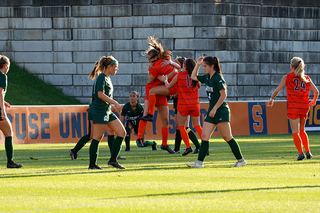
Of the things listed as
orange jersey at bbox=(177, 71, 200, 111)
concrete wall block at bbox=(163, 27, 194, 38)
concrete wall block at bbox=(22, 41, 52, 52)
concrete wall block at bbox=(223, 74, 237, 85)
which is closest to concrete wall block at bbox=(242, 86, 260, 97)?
concrete wall block at bbox=(223, 74, 237, 85)

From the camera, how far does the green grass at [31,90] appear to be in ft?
70.4

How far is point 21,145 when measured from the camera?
47.0 ft

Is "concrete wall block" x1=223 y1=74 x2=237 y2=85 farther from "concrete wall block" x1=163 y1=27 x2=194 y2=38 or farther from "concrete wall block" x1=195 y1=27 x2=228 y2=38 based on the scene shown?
"concrete wall block" x1=163 y1=27 x2=194 y2=38

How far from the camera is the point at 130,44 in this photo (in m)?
22.6

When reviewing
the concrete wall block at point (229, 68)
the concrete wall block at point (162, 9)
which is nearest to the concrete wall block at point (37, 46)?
the concrete wall block at point (162, 9)

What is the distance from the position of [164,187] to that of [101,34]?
57.2 ft

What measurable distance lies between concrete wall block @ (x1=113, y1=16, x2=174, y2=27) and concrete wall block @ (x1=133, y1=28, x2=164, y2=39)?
171 millimetres

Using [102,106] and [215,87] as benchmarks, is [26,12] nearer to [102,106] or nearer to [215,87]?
[102,106]

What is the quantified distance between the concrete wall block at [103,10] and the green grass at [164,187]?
14.4 meters

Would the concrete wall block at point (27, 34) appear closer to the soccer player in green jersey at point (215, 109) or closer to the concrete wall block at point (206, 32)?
the concrete wall block at point (206, 32)

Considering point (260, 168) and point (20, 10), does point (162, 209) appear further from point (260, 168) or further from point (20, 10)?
point (20, 10)

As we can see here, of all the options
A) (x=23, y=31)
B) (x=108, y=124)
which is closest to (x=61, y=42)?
(x=23, y=31)

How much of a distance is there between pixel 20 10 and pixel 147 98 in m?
13.7

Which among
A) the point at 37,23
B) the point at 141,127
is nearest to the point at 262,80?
the point at 37,23
